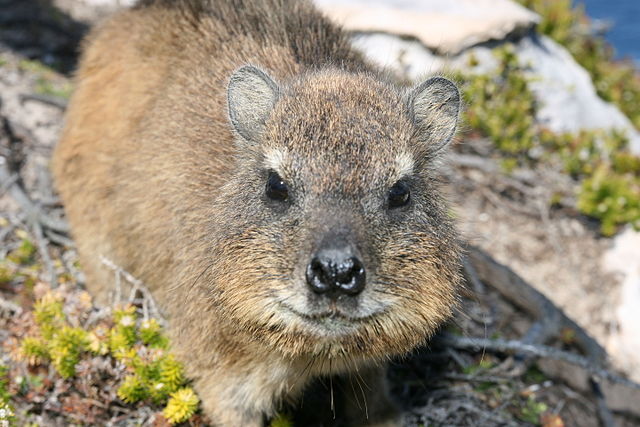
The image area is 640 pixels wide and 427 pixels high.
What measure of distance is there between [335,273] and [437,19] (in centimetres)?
739

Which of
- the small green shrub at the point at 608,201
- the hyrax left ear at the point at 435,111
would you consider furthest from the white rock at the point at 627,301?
the hyrax left ear at the point at 435,111

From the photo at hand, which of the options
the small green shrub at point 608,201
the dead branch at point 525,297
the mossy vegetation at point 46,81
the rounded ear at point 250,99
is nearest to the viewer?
the rounded ear at point 250,99

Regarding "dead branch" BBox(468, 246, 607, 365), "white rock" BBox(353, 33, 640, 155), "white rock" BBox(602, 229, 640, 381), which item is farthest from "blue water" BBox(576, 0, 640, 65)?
"dead branch" BBox(468, 246, 607, 365)

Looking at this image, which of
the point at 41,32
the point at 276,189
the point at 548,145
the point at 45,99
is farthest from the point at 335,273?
the point at 41,32

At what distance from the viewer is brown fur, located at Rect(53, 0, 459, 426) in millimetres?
3160

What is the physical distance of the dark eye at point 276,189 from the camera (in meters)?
3.35

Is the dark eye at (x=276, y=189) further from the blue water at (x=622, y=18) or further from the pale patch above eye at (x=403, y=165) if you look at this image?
the blue water at (x=622, y=18)

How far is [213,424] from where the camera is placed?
13.5ft

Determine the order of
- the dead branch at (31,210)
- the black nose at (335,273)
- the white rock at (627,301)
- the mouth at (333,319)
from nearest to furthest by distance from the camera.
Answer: the black nose at (335,273), the mouth at (333,319), the dead branch at (31,210), the white rock at (627,301)

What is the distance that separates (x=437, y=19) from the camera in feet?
30.8

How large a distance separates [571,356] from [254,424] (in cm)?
276

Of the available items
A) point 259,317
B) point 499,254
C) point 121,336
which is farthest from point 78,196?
point 499,254

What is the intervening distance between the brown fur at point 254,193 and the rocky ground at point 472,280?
27.3 inches

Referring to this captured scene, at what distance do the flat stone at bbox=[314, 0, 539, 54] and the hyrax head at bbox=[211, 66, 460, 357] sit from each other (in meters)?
5.31
